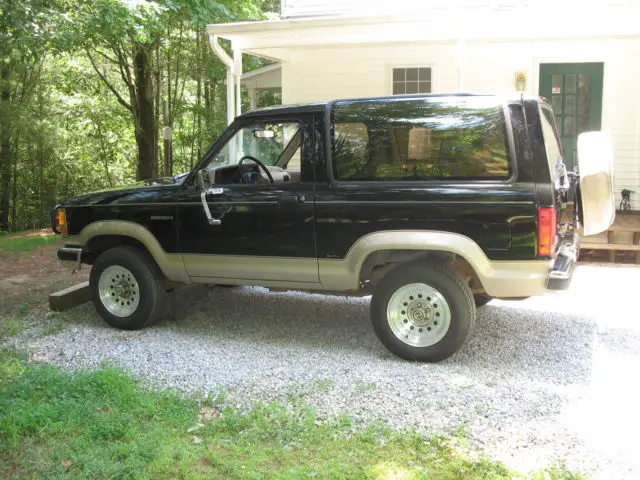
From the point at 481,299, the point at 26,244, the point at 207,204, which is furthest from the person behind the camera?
the point at 26,244

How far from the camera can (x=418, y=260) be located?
5.21 metres

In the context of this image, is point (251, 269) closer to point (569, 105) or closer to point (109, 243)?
point (109, 243)

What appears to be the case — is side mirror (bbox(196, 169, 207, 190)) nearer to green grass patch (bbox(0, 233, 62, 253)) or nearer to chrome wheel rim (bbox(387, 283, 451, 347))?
chrome wheel rim (bbox(387, 283, 451, 347))

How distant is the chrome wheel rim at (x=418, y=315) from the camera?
5102 millimetres

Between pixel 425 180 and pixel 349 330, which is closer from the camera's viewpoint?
pixel 425 180

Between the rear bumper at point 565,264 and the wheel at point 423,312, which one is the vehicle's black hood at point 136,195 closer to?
the wheel at point 423,312

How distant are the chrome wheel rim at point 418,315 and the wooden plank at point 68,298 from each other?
3.67 metres

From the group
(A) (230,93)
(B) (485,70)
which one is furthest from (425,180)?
(B) (485,70)

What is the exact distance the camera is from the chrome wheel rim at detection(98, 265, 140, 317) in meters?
6.20

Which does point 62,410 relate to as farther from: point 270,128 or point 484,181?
point 484,181

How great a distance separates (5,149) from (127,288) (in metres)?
15.6

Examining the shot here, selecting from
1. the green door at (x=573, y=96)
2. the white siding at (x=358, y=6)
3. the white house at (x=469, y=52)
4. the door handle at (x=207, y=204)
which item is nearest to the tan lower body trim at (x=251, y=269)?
the door handle at (x=207, y=204)

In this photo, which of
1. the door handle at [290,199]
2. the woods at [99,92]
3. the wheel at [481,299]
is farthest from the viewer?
the woods at [99,92]

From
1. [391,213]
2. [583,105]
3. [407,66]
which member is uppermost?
[407,66]
